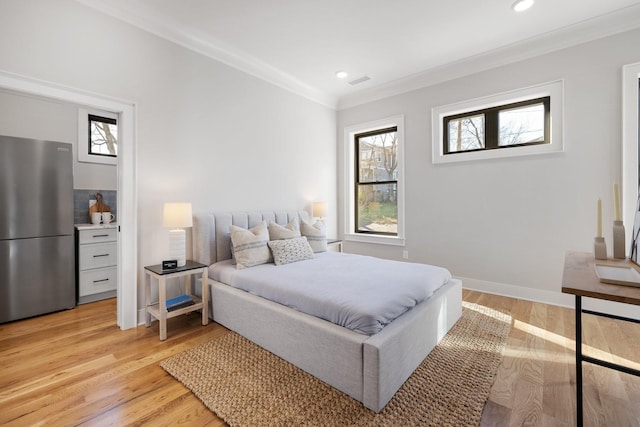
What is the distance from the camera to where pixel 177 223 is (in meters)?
2.64

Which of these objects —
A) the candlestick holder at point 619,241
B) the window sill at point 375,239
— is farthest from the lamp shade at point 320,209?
the candlestick holder at point 619,241

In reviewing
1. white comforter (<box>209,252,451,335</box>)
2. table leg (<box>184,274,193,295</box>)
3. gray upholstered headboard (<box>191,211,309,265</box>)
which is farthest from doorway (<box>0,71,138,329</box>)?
white comforter (<box>209,252,451,335</box>)

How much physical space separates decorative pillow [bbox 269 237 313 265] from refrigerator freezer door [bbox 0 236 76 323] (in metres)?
2.28

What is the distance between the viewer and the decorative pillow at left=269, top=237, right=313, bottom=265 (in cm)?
296

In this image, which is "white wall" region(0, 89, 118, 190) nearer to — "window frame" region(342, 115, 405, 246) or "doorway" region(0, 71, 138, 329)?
"doorway" region(0, 71, 138, 329)

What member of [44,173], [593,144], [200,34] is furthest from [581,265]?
[44,173]

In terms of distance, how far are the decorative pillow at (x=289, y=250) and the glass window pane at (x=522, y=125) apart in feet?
8.85

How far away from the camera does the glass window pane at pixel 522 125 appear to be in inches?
128

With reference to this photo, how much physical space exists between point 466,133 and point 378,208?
1664mm

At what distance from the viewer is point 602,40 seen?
2807 mm

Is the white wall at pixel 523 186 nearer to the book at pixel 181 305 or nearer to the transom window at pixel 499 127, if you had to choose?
the transom window at pixel 499 127

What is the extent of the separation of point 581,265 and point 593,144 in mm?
2038

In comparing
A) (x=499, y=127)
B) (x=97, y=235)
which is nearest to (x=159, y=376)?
(x=97, y=235)

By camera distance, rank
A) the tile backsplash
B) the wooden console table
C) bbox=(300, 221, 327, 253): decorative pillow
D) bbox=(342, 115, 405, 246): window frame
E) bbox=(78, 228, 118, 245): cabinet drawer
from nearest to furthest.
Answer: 1. the wooden console table
2. bbox=(78, 228, 118, 245): cabinet drawer
3. bbox=(300, 221, 327, 253): decorative pillow
4. the tile backsplash
5. bbox=(342, 115, 405, 246): window frame
